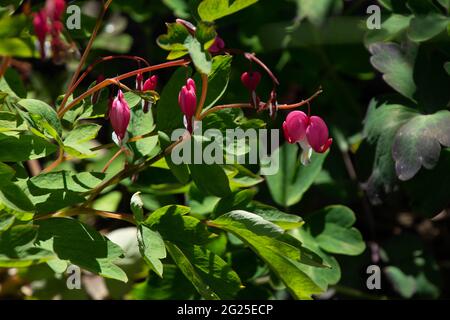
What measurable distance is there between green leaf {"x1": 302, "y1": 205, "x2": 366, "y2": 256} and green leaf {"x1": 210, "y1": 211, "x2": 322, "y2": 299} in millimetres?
239

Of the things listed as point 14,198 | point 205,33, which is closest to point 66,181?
point 14,198

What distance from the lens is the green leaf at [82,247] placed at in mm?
1180

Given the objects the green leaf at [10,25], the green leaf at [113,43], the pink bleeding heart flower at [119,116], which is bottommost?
the green leaf at [113,43]

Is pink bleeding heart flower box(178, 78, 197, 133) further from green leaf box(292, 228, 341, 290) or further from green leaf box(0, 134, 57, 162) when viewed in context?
green leaf box(292, 228, 341, 290)

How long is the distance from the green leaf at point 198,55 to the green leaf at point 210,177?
0.77ft

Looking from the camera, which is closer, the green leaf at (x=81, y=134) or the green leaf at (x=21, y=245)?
the green leaf at (x=21, y=245)

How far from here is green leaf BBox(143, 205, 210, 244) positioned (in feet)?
4.00

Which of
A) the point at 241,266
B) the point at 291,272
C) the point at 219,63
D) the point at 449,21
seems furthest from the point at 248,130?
the point at 449,21

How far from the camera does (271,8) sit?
1844 mm

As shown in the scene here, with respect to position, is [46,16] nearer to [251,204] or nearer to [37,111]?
[37,111]

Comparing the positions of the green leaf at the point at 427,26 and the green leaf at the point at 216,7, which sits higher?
the green leaf at the point at 216,7

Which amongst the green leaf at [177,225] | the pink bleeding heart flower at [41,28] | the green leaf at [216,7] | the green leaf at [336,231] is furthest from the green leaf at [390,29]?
the pink bleeding heart flower at [41,28]

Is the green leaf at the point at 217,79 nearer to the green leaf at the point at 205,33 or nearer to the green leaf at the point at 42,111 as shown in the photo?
the green leaf at the point at 205,33

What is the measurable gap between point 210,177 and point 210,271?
16cm
